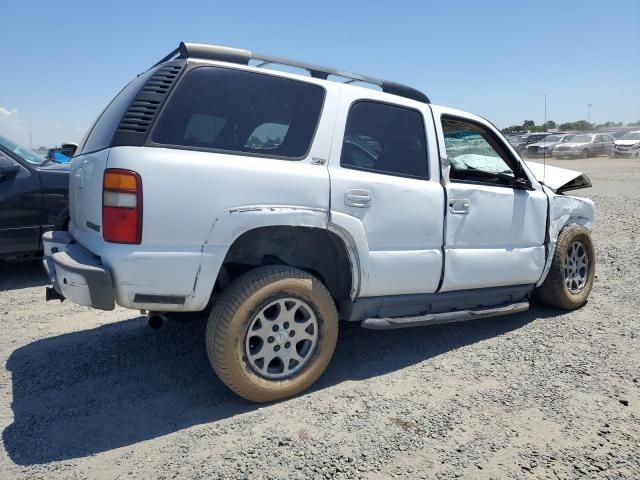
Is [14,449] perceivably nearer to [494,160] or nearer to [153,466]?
[153,466]

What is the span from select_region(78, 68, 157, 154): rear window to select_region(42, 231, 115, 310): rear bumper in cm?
66

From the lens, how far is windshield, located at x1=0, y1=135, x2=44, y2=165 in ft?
18.2

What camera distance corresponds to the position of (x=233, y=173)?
2645 mm

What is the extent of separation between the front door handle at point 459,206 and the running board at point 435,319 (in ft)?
2.54

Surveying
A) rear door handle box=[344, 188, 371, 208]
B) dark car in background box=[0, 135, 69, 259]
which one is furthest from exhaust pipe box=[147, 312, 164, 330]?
dark car in background box=[0, 135, 69, 259]

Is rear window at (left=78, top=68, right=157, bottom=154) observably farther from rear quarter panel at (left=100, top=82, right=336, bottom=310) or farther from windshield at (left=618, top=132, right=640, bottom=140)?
windshield at (left=618, top=132, right=640, bottom=140)

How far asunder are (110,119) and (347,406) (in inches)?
91.4

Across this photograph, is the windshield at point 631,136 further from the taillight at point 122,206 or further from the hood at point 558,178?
the taillight at point 122,206

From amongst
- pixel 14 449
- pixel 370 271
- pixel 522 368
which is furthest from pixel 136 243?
pixel 522 368

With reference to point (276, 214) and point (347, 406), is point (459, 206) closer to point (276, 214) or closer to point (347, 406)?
point (276, 214)

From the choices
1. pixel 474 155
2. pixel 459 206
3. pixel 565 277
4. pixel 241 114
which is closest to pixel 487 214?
pixel 459 206

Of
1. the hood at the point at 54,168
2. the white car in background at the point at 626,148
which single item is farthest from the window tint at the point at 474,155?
the white car in background at the point at 626,148

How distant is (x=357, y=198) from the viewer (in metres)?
3.05

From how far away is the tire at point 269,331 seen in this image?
275 centimetres
